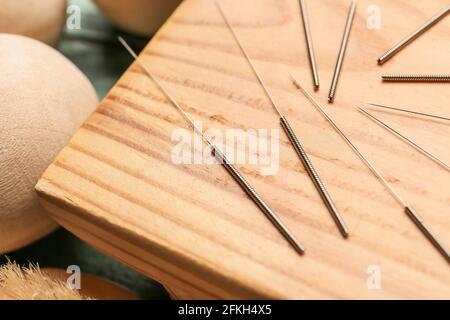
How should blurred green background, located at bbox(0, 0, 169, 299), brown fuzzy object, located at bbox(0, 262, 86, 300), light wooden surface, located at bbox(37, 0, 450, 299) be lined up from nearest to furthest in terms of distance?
light wooden surface, located at bbox(37, 0, 450, 299) → brown fuzzy object, located at bbox(0, 262, 86, 300) → blurred green background, located at bbox(0, 0, 169, 299)

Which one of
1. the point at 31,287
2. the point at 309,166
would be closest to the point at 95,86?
the point at 31,287

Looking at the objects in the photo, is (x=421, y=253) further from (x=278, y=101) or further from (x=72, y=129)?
(x=72, y=129)

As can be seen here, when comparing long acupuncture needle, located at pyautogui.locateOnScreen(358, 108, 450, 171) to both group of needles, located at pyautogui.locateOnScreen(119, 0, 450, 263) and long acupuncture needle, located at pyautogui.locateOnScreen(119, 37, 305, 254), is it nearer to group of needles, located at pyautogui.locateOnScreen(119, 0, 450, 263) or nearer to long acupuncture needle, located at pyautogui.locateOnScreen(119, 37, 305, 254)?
group of needles, located at pyautogui.locateOnScreen(119, 0, 450, 263)

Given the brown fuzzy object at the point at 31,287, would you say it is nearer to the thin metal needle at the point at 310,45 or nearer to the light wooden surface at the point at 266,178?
the light wooden surface at the point at 266,178

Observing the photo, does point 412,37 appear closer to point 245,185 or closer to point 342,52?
point 342,52

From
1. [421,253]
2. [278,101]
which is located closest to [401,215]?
[421,253]

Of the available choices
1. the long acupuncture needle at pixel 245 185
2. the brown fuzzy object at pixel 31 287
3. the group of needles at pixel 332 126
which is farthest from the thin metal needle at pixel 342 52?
the brown fuzzy object at pixel 31 287

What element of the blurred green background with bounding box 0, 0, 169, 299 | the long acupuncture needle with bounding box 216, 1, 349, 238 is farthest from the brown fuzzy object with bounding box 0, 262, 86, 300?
the long acupuncture needle with bounding box 216, 1, 349, 238
